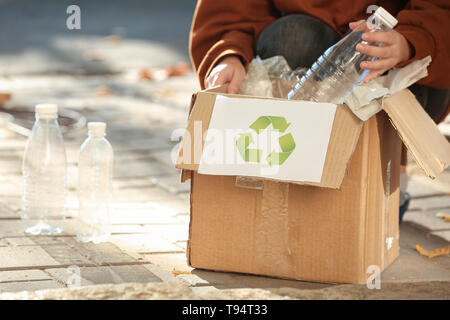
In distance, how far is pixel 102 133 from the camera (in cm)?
296

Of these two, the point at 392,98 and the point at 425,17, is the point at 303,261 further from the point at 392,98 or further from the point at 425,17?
the point at 425,17

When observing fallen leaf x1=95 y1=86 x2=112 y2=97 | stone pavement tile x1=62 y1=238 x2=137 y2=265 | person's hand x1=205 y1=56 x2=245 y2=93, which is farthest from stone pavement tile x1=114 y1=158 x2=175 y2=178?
fallen leaf x1=95 y1=86 x2=112 y2=97

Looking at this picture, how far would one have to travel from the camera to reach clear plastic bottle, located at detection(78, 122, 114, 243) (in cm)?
306

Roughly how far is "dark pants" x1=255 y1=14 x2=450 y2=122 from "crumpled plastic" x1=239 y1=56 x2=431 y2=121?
0.04 m

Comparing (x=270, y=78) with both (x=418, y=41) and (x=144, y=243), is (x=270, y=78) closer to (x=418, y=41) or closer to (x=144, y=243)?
(x=418, y=41)

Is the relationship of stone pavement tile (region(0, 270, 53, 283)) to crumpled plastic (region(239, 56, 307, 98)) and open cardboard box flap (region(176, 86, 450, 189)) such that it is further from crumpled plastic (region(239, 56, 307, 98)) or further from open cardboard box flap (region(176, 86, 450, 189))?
crumpled plastic (region(239, 56, 307, 98))

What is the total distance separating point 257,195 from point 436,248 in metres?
0.79

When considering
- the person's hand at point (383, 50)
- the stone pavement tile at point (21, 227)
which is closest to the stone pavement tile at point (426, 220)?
the person's hand at point (383, 50)

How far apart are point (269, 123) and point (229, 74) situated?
0.41m

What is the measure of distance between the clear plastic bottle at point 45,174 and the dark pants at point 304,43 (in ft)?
2.81

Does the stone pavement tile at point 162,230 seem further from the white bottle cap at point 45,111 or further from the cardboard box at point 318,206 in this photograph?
the white bottle cap at point 45,111

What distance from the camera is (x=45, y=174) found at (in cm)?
329

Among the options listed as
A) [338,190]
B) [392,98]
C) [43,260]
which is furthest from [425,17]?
[43,260]
